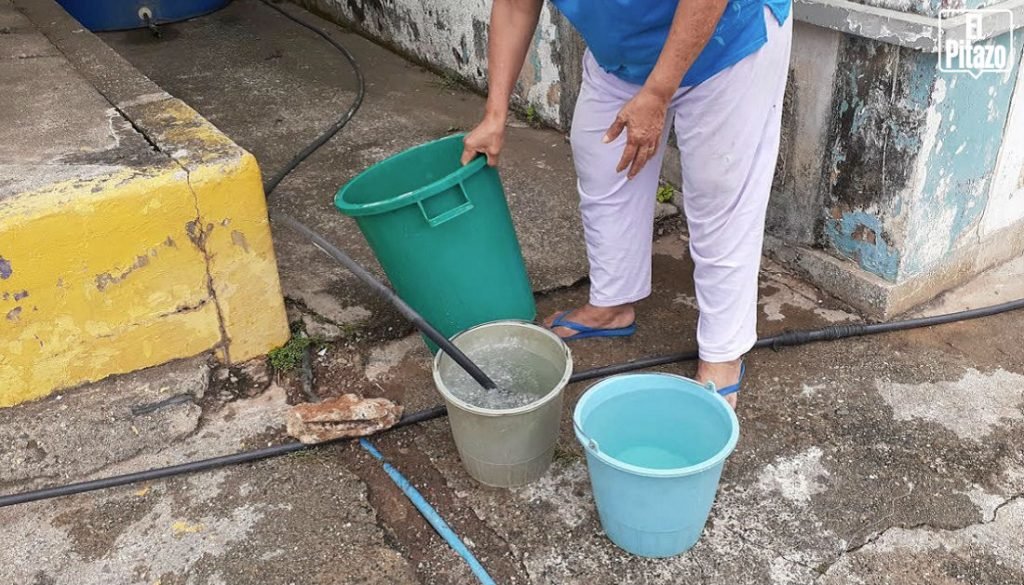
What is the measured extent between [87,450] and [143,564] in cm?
47

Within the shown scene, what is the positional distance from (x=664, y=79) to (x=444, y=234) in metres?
0.72

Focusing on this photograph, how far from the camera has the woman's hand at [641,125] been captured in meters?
1.99

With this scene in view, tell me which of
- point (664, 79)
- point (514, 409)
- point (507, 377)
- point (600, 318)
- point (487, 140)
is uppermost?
point (664, 79)

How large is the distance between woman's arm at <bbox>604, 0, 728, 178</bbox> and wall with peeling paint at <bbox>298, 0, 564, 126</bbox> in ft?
6.59

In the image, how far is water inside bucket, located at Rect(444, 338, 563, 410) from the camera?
2.24m

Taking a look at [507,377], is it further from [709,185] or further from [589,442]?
[709,185]

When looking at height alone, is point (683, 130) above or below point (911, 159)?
above

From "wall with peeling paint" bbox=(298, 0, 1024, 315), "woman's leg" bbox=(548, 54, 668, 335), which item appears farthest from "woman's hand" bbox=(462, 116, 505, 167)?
"wall with peeling paint" bbox=(298, 0, 1024, 315)

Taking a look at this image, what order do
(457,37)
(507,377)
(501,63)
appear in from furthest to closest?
(457,37)
(501,63)
(507,377)

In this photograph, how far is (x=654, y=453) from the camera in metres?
2.13

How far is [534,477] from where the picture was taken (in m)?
2.24

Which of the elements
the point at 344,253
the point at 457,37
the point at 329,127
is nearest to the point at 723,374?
the point at 344,253

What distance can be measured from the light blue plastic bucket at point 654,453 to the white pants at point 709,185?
405mm

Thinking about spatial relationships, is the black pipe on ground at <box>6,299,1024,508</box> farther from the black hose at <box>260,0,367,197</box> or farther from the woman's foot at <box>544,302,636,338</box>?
the black hose at <box>260,0,367,197</box>
